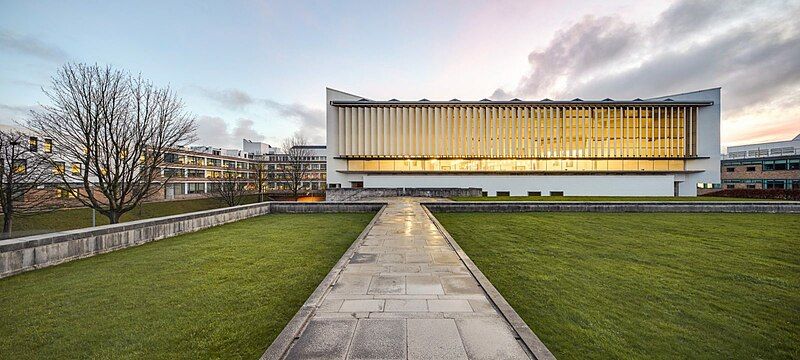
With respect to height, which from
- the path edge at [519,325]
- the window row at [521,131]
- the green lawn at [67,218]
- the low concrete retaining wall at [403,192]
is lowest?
the green lawn at [67,218]

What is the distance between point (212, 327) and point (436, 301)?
10.5ft

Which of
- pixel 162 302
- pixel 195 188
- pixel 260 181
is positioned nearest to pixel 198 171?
pixel 195 188

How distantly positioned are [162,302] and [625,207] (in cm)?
2263

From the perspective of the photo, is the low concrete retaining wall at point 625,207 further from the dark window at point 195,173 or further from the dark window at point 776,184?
the dark window at point 195,173

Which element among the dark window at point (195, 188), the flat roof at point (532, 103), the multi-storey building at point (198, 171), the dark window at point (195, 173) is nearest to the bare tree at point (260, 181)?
the multi-storey building at point (198, 171)

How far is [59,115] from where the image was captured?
17.1m

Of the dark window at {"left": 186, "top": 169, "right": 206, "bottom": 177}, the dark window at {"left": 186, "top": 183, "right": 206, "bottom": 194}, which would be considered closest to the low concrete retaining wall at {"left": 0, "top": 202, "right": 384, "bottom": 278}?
the dark window at {"left": 186, "top": 169, "right": 206, "bottom": 177}

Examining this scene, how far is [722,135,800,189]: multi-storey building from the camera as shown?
163 ft

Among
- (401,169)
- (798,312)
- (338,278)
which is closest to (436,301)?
(338,278)

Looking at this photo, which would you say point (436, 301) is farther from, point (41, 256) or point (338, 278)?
point (41, 256)

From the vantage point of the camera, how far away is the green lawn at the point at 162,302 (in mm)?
3834

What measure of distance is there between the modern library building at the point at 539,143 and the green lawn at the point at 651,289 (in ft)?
93.7

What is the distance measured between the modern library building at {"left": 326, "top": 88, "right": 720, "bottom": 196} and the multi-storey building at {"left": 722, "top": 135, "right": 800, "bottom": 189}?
23861 millimetres

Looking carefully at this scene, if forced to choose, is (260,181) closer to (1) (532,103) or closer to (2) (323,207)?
(2) (323,207)
